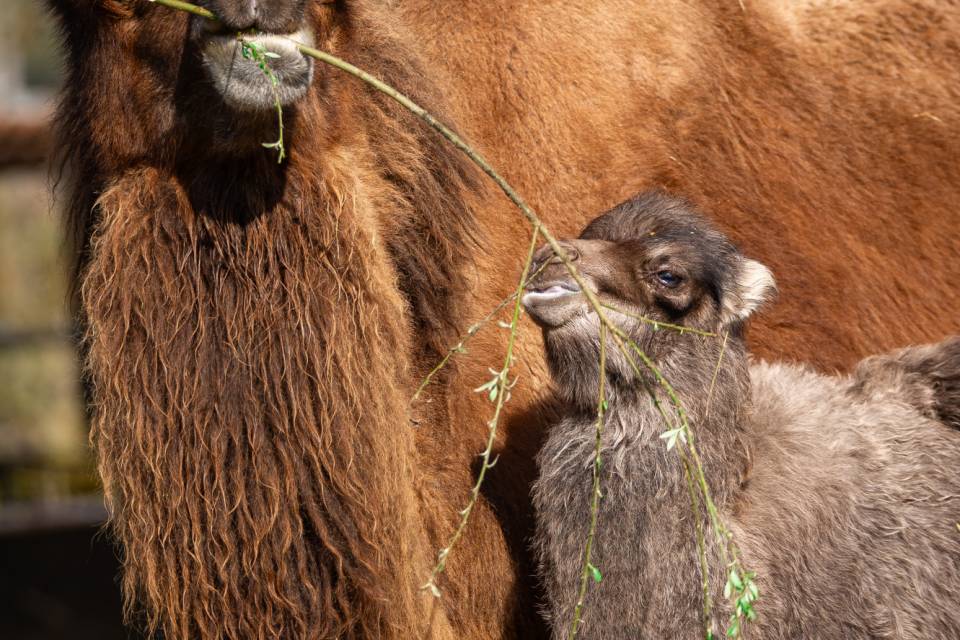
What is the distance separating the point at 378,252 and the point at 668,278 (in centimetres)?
79

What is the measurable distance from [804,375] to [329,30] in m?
1.73

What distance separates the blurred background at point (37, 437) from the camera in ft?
33.4

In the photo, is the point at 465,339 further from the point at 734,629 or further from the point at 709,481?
the point at 734,629

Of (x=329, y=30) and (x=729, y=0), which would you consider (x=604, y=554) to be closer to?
(x=329, y=30)

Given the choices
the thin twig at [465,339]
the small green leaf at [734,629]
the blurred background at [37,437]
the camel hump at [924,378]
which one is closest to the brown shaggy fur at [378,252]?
the thin twig at [465,339]

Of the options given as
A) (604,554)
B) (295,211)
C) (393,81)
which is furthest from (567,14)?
(604,554)

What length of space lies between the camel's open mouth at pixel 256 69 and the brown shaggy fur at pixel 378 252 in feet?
0.24

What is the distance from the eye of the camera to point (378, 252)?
3588 millimetres

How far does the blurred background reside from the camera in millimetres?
10180

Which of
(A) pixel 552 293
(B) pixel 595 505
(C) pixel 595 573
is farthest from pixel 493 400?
(C) pixel 595 573

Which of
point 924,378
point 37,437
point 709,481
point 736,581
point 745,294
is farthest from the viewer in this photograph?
point 37,437

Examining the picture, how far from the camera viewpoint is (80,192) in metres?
3.69

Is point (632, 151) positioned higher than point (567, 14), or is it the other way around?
point (567, 14)

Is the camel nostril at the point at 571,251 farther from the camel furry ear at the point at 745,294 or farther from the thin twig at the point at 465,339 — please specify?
the camel furry ear at the point at 745,294
